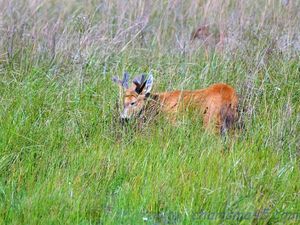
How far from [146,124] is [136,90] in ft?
2.17

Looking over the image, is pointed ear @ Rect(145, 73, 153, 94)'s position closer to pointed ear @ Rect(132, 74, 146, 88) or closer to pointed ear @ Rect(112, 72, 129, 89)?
pointed ear @ Rect(132, 74, 146, 88)

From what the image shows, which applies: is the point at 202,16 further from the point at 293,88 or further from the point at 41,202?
the point at 41,202

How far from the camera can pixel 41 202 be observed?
4.93m

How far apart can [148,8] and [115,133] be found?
2894mm

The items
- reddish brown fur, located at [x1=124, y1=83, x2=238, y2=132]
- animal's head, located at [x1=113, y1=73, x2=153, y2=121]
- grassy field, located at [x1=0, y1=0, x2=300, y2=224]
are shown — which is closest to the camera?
grassy field, located at [x1=0, y1=0, x2=300, y2=224]

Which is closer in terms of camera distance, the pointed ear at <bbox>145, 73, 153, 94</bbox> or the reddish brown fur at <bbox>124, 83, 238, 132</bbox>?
the reddish brown fur at <bbox>124, 83, 238, 132</bbox>

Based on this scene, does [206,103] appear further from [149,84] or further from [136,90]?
[136,90]

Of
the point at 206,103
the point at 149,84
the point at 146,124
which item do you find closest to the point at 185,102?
the point at 206,103

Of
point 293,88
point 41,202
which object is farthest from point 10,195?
point 293,88

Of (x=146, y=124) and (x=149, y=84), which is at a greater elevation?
(x=149, y=84)

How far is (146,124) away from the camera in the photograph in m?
6.27

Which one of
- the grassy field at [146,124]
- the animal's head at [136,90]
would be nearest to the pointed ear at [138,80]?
the animal's head at [136,90]

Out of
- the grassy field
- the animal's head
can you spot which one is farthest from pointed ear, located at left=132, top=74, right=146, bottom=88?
the grassy field

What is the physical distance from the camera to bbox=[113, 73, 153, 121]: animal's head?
673cm
